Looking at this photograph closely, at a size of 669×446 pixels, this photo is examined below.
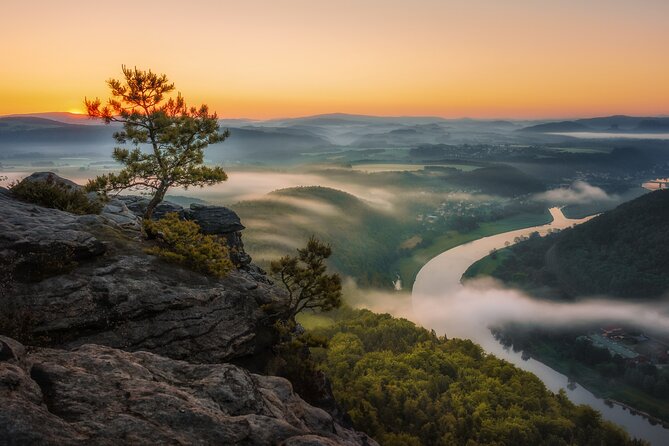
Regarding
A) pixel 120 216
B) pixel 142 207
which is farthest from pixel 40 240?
pixel 142 207

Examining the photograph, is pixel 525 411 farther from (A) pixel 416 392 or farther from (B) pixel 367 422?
(B) pixel 367 422

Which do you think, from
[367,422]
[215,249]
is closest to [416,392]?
[367,422]

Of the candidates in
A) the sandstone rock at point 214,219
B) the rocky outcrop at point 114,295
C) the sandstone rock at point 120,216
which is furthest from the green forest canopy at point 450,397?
the rocky outcrop at point 114,295

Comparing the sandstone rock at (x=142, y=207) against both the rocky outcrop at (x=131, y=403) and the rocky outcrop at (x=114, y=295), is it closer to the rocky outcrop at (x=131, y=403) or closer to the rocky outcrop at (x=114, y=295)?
the rocky outcrop at (x=114, y=295)

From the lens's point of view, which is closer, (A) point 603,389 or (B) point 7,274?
(B) point 7,274

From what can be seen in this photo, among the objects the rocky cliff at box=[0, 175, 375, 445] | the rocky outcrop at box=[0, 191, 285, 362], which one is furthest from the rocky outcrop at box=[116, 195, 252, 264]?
the rocky outcrop at box=[0, 191, 285, 362]

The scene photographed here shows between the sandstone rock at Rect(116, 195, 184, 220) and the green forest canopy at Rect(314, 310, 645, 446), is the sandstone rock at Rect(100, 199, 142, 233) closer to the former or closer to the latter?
the sandstone rock at Rect(116, 195, 184, 220)
